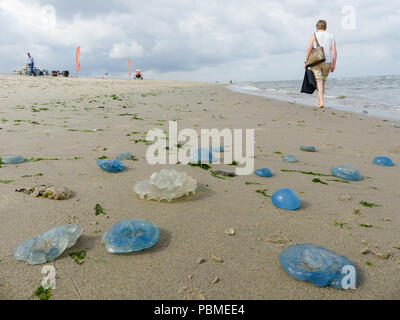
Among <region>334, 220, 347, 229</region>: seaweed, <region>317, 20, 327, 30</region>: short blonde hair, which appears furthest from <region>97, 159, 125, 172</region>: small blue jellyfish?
<region>317, 20, 327, 30</region>: short blonde hair

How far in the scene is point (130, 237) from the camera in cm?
135

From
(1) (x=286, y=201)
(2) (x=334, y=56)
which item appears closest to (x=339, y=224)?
(1) (x=286, y=201)

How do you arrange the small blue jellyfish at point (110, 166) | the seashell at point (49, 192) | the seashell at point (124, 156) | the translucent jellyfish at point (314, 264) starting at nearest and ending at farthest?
the translucent jellyfish at point (314, 264)
the seashell at point (49, 192)
the small blue jellyfish at point (110, 166)
the seashell at point (124, 156)

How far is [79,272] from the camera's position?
1.17 m

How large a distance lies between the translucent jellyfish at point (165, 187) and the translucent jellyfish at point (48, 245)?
0.56 m

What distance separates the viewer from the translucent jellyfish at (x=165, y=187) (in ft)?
6.06

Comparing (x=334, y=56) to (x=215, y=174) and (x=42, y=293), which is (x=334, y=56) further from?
(x=42, y=293)

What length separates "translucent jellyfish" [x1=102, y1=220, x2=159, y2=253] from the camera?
4.27ft

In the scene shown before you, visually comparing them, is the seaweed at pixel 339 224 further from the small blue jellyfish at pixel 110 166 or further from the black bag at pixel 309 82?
the black bag at pixel 309 82

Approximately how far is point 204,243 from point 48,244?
0.77 meters

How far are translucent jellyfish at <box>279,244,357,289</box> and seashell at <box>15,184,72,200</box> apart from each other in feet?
4.78

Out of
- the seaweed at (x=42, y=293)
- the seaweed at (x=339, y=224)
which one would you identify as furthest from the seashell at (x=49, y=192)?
the seaweed at (x=339, y=224)
